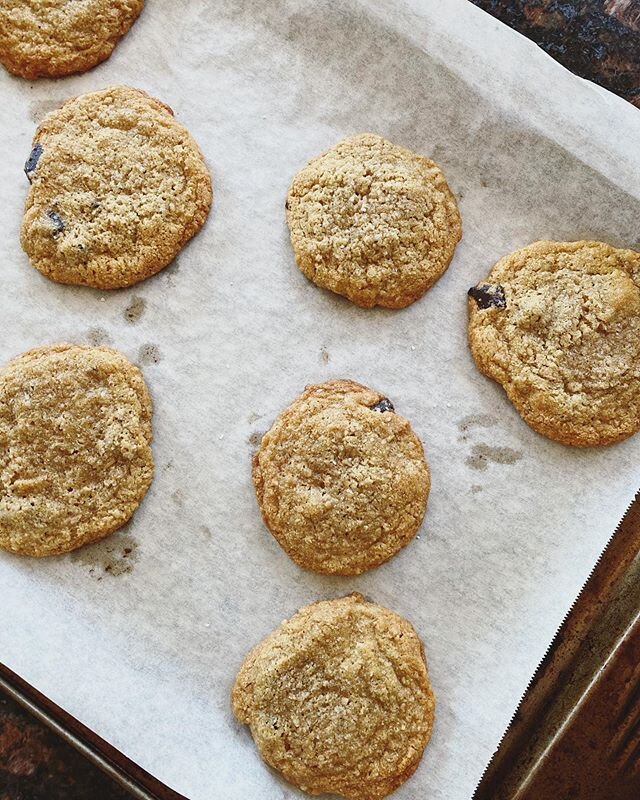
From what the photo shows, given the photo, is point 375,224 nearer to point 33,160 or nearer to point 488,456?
point 488,456

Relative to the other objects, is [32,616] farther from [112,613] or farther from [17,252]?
[17,252]

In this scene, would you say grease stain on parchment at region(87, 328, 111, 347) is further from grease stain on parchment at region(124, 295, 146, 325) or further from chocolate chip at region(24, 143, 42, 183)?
chocolate chip at region(24, 143, 42, 183)

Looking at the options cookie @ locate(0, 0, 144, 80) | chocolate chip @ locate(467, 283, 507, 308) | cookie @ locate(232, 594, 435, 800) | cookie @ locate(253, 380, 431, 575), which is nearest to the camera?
cookie @ locate(232, 594, 435, 800)

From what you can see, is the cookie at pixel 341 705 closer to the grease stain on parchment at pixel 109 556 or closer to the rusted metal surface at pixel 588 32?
the grease stain on parchment at pixel 109 556

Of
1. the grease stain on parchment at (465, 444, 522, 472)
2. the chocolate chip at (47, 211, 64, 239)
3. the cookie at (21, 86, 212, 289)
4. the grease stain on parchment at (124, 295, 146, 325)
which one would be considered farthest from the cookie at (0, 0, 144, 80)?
the grease stain on parchment at (465, 444, 522, 472)

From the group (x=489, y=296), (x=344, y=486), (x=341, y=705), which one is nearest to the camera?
(x=341, y=705)

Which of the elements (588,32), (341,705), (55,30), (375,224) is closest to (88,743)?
(341,705)

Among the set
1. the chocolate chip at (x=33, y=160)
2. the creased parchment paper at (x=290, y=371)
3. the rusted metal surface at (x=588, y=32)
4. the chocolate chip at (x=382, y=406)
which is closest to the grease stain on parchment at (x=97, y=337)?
the creased parchment paper at (x=290, y=371)
